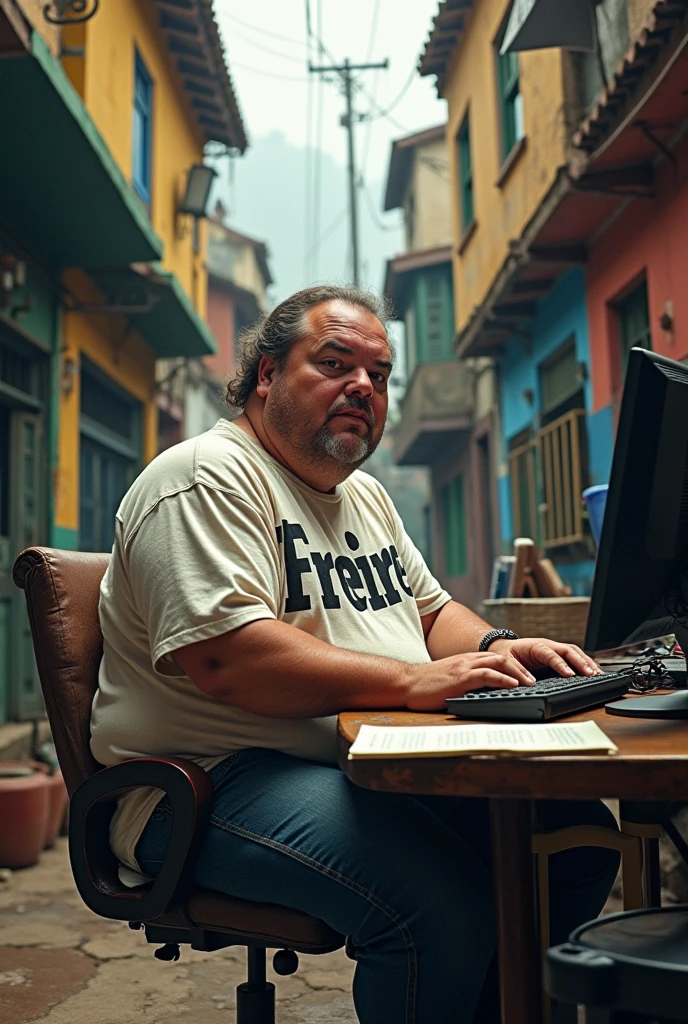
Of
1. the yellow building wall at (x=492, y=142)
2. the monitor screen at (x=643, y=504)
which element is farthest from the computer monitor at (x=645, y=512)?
the yellow building wall at (x=492, y=142)

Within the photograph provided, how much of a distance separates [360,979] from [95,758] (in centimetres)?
65

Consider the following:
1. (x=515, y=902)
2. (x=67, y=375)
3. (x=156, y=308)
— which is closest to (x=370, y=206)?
(x=156, y=308)

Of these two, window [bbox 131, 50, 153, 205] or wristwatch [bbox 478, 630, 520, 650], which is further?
window [bbox 131, 50, 153, 205]

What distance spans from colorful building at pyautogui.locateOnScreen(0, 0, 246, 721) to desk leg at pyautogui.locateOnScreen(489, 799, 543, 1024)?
437cm

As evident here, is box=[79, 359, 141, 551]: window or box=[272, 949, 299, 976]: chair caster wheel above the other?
box=[79, 359, 141, 551]: window

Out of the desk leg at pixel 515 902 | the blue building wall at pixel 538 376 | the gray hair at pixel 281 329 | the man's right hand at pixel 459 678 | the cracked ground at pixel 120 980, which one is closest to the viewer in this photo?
the desk leg at pixel 515 902

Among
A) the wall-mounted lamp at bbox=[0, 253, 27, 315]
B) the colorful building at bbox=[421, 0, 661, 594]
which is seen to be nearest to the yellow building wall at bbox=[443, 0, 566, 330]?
the colorful building at bbox=[421, 0, 661, 594]

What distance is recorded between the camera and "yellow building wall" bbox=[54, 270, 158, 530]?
7.73 meters

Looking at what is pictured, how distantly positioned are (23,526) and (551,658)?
5.75m

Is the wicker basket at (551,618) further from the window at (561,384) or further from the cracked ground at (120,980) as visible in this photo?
the window at (561,384)

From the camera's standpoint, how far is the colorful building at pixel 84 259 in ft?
19.6

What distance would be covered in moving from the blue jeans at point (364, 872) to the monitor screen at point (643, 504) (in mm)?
431

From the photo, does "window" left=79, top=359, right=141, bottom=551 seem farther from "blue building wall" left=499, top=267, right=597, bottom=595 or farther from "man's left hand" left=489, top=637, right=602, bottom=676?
"man's left hand" left=489, top=637, right=602, bottom=676

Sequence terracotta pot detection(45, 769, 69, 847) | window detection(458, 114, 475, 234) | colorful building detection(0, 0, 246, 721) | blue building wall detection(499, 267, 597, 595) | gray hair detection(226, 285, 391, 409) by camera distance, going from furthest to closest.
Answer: window detection(458, 114, 475, 234) < blue building wall detection(499, 267, 597, 595) < colorful building detection(0, 0, 246, 721) < terracotta pot detection(45, 769, 69, 847) < gray hair detection(226, 285, 391, 409)
